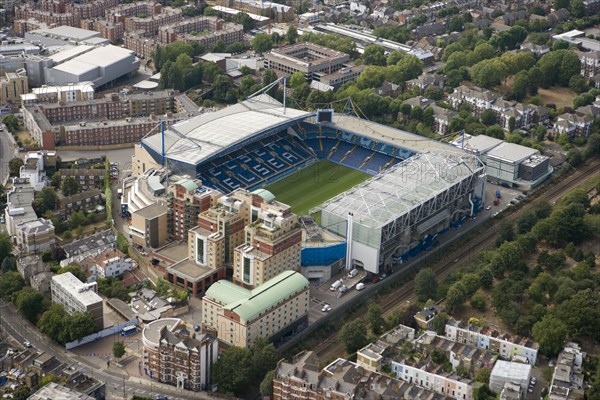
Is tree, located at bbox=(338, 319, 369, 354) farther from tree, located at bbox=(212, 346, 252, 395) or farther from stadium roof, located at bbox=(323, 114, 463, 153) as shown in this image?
stadium roof, located at bbox=(323, 114, 463, 153)

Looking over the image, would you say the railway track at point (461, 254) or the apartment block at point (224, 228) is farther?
the apartment block at point (224, 228)

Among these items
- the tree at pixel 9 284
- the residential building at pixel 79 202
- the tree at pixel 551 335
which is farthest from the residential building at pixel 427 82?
the tree at pixel 9 284

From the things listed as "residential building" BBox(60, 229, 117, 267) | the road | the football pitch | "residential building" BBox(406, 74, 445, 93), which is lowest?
the road

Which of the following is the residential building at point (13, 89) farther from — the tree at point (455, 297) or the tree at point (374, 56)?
the tree at point (455, 297)

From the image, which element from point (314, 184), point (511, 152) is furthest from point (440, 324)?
point (511, 152)

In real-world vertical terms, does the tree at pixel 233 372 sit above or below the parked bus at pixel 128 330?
above

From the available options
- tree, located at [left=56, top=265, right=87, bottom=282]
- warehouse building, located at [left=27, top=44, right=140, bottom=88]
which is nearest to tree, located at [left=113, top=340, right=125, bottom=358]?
tree, located at [left=56, top=265, right=87, bottom=282]
